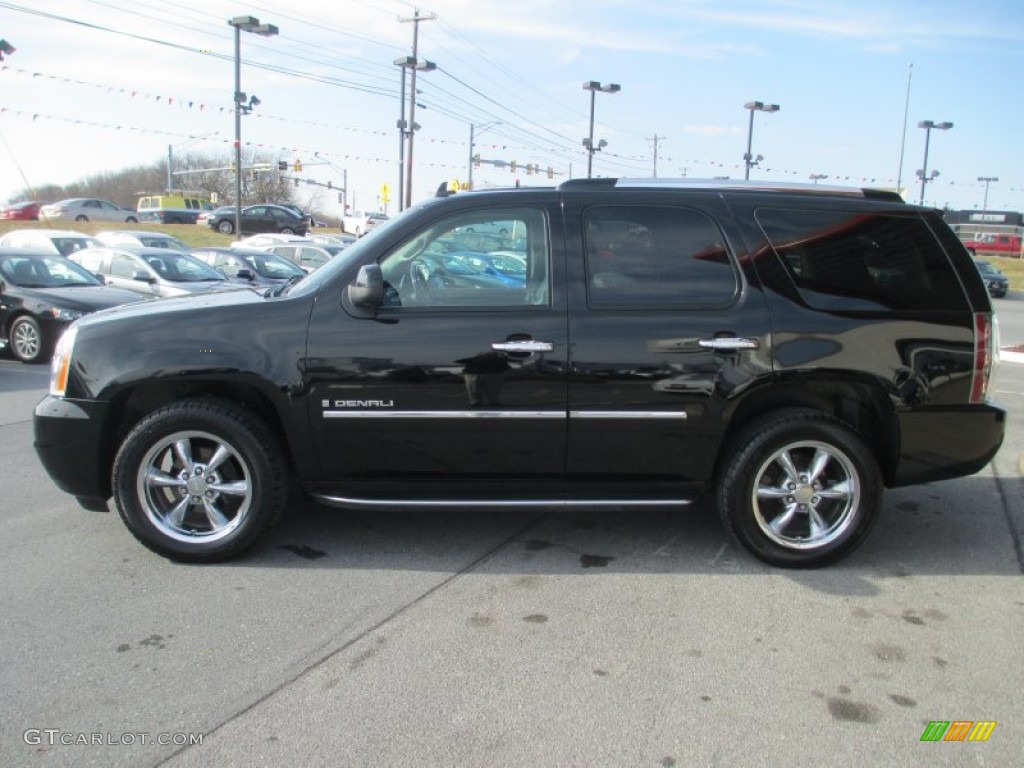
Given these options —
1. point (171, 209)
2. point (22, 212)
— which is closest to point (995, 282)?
point (171, 209)

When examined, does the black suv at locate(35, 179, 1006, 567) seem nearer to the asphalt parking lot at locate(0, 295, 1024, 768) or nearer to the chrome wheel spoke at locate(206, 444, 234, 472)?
the chrome wheel spoke at locate(206, 444, 234, 472)

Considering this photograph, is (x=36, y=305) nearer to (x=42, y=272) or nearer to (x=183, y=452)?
(x=42, y=272)

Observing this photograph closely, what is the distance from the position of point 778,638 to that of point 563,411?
1.37m

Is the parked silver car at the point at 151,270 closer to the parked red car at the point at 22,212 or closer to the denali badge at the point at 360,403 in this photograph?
the denali badge at the point at 360,403

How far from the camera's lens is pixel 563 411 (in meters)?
3.98

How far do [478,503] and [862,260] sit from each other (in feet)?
7.41

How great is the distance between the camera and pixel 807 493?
4.15 metres

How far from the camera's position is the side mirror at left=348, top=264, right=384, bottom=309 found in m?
3.86

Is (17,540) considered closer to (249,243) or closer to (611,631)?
(611,631)

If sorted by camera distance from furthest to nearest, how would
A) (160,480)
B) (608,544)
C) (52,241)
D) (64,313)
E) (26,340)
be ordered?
(52,241) < (26,340) < (64,313) < (608,544) < (160,480)

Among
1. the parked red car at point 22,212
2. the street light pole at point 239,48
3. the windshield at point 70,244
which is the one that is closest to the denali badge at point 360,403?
the windshield at point 70,244

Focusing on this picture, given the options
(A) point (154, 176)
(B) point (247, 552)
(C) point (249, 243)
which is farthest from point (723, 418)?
(A) point (154, 176)

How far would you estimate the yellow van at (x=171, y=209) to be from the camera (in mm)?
51000

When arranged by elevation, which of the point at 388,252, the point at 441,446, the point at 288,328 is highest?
the point at 388,252
